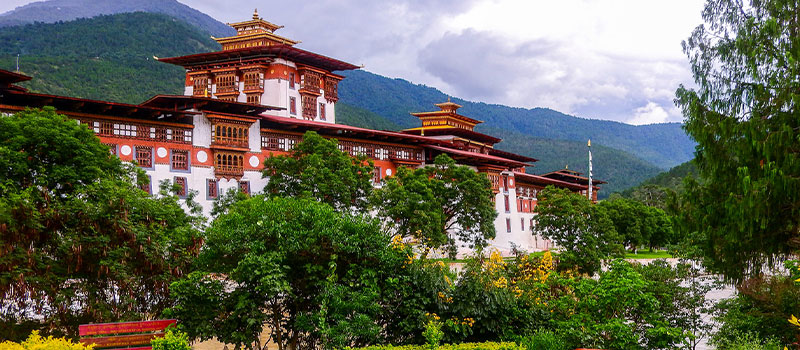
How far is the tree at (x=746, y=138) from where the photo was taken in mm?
13781

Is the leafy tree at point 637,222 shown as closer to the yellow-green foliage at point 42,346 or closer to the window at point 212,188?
the window at point 212,188

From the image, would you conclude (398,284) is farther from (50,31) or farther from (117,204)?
(50,31)

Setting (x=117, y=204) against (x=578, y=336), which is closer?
(x=578, y=336)

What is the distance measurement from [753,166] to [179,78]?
70.4m

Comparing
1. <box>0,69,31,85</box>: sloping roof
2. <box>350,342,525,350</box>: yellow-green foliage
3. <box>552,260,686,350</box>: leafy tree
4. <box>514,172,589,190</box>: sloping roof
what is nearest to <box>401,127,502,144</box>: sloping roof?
<box>514,172,589,190</box>: sloping roof

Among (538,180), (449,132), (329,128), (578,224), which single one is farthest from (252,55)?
(538,180)

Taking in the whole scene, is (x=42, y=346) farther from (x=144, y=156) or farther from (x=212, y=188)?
(x=212, y=188)

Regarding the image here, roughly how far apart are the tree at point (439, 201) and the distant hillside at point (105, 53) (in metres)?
34.8

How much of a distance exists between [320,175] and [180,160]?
6.62 m

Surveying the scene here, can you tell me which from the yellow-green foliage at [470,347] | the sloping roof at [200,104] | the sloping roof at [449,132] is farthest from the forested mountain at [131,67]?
the yellow-green foliage at [470,347]

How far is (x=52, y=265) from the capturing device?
41.8ft

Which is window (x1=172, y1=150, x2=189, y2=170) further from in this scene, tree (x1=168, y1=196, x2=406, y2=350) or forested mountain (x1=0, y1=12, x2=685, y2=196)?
forested mountain (x1=0, y1=12, x2=685, y2=196)

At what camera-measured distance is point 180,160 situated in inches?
1287

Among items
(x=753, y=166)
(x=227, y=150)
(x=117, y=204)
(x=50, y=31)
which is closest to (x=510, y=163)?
(x=227, y=150)
